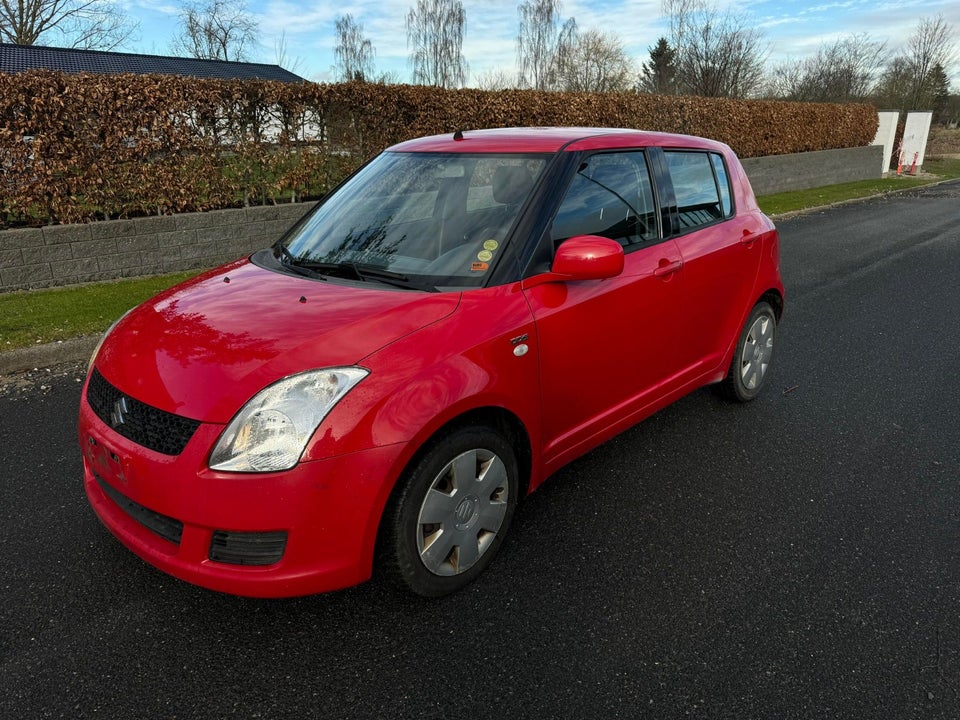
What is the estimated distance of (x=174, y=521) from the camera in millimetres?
2283

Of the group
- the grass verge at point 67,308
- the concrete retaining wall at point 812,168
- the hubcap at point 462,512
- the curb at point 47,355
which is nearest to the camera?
the hubcap at point 462,512

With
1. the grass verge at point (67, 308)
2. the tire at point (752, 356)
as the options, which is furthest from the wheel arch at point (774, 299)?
the grass verge at point (67, 308)

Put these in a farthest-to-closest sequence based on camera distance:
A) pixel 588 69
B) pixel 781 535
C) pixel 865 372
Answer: pixel 588 69 < pixel 865 372 < pixel 781 535

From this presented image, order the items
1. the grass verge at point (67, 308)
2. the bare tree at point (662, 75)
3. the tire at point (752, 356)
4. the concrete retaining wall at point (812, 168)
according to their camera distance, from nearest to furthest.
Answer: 1. the tire at point (752, 356)
2. the grass verge at point (67, 308)
3. the concrete retaining wall at point (812, 168)
4. the bare tree at point (662, 75)

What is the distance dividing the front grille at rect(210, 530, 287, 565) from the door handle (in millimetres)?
2177

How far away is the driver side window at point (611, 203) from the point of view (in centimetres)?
303

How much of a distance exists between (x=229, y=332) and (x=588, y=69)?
164 ft

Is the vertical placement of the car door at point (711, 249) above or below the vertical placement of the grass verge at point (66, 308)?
above

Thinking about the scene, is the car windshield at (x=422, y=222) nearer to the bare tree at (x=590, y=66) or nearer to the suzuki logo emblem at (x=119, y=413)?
the suzuki logo emblem at (x=119, y=413)

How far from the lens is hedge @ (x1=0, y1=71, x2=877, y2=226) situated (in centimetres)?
736

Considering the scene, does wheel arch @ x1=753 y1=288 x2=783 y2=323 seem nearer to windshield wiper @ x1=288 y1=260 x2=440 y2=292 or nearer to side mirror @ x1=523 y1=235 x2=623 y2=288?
side mirror @ x1=523 y1=235 x2=623 y2=288

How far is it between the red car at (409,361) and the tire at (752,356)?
Result: 1.67ft

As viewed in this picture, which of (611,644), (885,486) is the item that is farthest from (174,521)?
(885,486)

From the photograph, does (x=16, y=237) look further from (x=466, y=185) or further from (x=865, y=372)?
(x=865, y=372)
